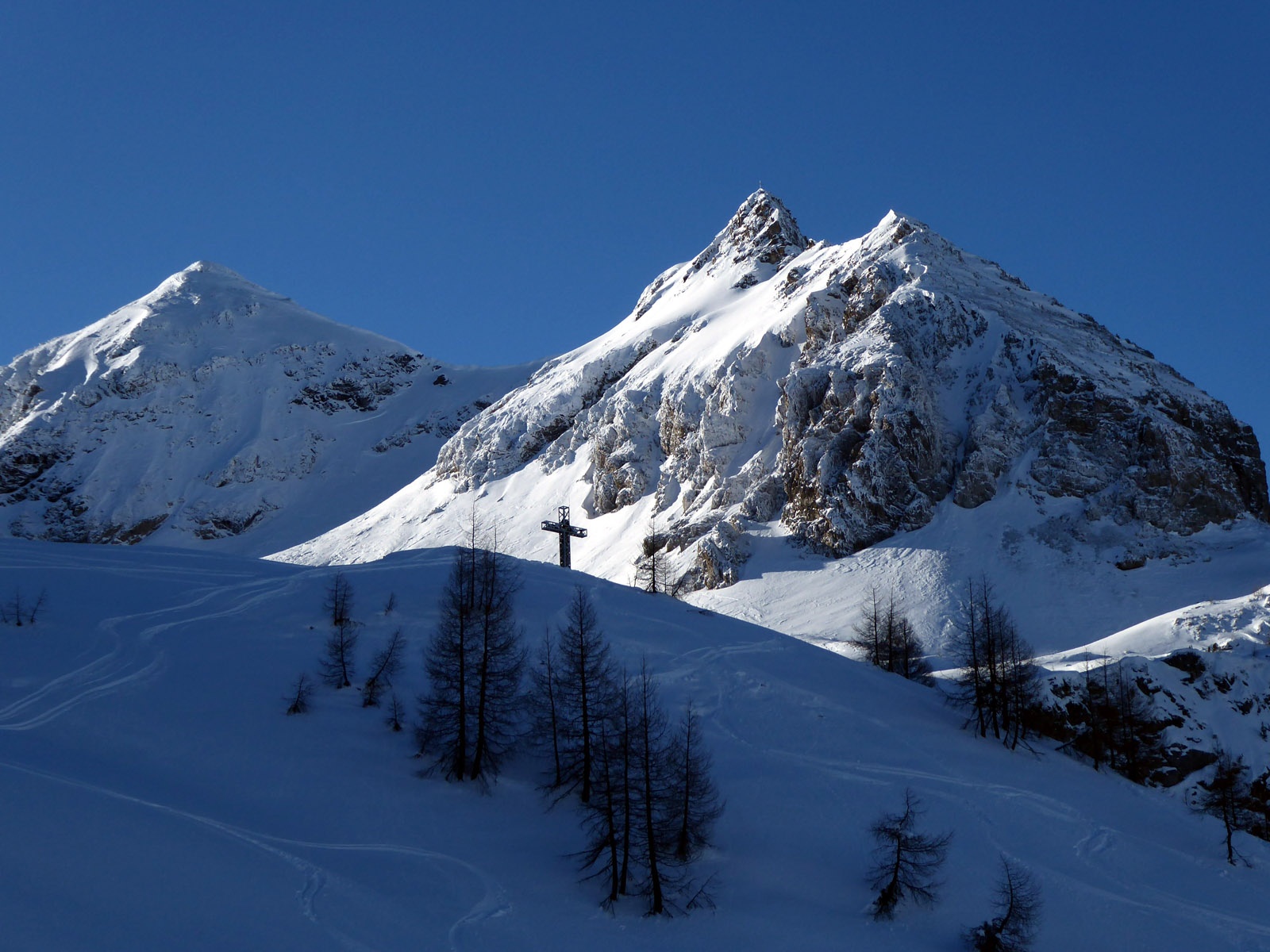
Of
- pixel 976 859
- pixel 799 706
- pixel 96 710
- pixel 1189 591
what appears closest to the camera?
pixel 976 859

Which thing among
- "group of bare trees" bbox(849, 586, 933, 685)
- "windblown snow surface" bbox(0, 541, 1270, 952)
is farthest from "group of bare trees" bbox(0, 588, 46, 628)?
"group of bare trees" bbox(849, 586, 933, 685)

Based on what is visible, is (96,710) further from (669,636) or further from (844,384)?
(844,384)

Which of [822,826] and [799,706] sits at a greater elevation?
[799,706]

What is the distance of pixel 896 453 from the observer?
278ft

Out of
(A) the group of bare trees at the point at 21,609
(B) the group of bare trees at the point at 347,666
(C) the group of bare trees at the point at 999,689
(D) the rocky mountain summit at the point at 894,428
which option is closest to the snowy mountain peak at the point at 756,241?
(D) the rocky mountain summit at the point at 894,428

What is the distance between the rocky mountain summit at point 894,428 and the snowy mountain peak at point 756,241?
75.8 ft

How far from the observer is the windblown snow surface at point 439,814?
25.6 m

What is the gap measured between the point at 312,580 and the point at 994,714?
107ft

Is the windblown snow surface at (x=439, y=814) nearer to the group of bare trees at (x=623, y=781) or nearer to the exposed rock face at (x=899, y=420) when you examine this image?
the group of bare trees at (x=623, y=781)

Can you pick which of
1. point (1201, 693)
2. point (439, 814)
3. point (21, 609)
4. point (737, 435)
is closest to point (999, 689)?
point (1201, 693)

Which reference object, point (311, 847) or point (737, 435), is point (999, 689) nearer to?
point (311, 847)

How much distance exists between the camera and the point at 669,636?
159 feet

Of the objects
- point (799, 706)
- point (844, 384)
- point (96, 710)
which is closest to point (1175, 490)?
point (844, 384)

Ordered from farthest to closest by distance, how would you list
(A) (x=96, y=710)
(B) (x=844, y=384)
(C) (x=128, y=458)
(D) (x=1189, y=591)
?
(C) (x=128, y=458), (B) (x=844, y=384), (D) (x=1189, y=591), (A) (x=96, y=710)
